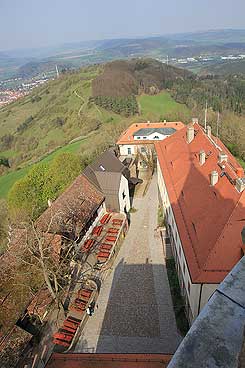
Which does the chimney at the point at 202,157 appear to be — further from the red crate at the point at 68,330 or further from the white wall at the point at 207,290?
the red crate at the point at 68,330

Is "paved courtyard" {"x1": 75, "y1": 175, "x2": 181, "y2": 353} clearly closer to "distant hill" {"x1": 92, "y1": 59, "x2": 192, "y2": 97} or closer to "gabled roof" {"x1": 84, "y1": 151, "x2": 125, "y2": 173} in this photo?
"gabled roof" {"x1": 84, "y1": 151, "x2": 125, "y2": 173}

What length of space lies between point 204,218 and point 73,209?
12502 mm

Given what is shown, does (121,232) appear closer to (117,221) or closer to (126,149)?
(117,221)

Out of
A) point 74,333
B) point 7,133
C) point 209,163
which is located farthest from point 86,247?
point 7,133

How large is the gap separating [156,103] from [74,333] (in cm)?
8044

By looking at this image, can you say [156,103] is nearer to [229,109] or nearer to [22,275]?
[229,109]

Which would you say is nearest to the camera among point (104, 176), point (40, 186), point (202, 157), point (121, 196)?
point (202, 157)

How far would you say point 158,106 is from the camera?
88.5 metres

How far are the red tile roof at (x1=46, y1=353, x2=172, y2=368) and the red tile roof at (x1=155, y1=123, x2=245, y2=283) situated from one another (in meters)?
4.36

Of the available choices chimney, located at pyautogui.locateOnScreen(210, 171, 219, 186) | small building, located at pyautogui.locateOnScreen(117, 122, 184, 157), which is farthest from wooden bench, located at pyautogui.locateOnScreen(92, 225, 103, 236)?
small building, located at pyautogui.locateOnScreen(117, 122, 184, 157)

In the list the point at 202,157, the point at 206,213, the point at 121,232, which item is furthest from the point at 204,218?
the point at 121,232

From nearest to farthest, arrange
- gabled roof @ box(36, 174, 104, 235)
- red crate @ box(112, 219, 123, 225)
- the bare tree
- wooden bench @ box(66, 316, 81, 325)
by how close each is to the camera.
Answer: wooden bench @ box(66, 316, 81, 325), the bare tree, gabled roof @ box(36, 174, 104, 235), red crate @ box(112, 219, 123, 225)

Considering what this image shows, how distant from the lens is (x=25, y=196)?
33.3 metres

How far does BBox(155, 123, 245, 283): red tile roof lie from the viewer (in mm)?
15977
